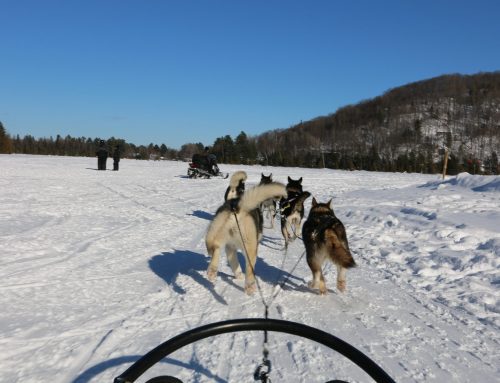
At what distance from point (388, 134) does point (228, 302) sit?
148 meters

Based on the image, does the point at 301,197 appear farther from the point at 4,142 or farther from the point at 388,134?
the point at 388,134

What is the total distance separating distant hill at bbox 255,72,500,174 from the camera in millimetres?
130375

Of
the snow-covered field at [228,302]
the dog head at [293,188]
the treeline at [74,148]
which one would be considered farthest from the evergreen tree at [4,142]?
the dog head at [293,188]

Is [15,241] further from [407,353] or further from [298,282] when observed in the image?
[407,353]

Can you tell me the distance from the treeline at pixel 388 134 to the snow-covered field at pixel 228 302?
230 ft

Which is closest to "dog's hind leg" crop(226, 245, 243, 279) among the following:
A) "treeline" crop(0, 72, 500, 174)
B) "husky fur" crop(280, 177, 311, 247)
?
"husky fur" crop(280, 177, 311, 247)

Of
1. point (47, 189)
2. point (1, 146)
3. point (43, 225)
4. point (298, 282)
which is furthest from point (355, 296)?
point (1, 146)

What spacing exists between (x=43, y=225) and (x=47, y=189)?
25.0 feet

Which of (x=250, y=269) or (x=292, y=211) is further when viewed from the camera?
(x=292, y=211)

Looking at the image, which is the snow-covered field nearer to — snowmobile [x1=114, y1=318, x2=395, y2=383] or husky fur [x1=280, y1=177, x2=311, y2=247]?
husky fur [x1=280, y1=177, x2=311, y2=247]

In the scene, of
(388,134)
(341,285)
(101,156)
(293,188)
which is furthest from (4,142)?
(388,134)

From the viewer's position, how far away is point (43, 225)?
9.69 m

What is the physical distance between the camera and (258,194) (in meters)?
4.83

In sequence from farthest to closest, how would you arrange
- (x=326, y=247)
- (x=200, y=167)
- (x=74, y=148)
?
(x=74, y=148), (x=200, y=167), (x=326, y=247)
